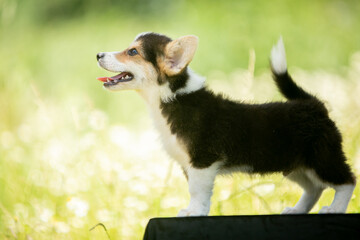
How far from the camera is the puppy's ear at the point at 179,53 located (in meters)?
1.66

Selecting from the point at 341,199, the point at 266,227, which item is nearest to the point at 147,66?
the point at 266,227

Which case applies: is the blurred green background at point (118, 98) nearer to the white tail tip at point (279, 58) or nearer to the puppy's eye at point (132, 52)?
the white tail tip at point (279, 58)

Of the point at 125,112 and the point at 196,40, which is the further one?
the point at 125,112

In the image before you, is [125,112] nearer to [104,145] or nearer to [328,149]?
[104,145]

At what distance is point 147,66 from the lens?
1766mm

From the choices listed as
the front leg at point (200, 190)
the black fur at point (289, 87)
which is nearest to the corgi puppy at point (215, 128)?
the front leg at point (200, 190)

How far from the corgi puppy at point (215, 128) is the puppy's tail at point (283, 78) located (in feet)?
0.34

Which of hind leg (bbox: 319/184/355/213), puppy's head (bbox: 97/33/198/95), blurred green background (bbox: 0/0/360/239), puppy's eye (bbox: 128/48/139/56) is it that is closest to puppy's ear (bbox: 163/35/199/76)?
puppy's head (bbox: 97/33/198/95)

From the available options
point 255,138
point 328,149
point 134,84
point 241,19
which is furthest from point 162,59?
point 241,19

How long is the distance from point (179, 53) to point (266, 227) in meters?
0.68

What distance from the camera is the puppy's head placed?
173 cm

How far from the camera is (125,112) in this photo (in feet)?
12.7

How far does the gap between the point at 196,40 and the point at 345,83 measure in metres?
1.81

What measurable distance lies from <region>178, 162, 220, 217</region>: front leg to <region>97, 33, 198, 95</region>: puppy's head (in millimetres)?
326
